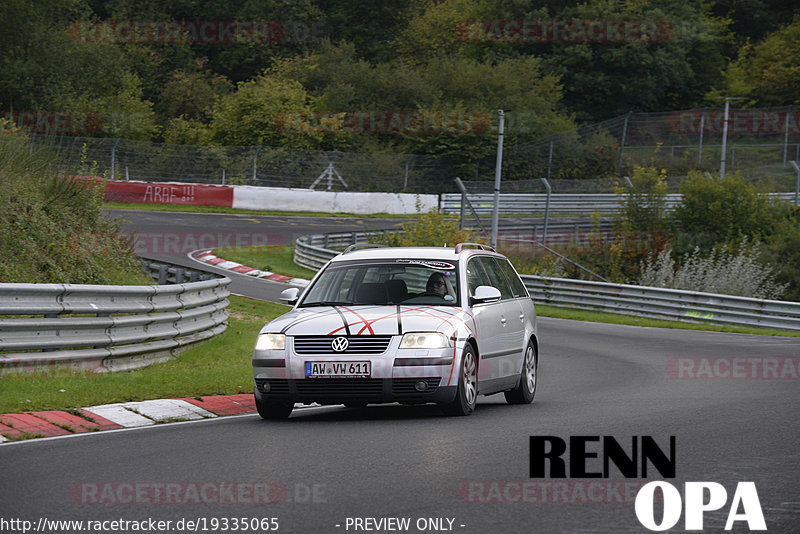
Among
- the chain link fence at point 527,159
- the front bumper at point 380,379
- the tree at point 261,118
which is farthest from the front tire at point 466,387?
the tree at point 261,118

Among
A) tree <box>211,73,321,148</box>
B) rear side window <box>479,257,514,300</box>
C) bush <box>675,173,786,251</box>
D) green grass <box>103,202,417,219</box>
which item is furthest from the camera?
tree <box>211,73,321,148</box>

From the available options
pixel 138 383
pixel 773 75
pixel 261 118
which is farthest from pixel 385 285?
pixel 773 75

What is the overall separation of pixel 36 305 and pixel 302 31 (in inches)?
2796

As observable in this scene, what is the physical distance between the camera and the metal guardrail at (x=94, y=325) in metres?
11.6

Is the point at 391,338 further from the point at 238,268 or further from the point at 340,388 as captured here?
the point at 238,268

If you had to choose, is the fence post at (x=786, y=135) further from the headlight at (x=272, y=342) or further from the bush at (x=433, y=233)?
the headlight at (x=272, y=342)

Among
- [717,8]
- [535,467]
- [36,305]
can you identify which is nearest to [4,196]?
[36,305]

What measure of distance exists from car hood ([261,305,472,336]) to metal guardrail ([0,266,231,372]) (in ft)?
9.41

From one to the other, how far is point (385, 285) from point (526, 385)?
2214 mm

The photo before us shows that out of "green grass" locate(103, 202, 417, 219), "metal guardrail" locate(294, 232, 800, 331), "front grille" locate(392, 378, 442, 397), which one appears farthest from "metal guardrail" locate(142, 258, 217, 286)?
"green grass" locate(103, 202, 417, 219)

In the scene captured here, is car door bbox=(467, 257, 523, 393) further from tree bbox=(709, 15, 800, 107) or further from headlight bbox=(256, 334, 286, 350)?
tree bbox=(709, 15, 800, 107)

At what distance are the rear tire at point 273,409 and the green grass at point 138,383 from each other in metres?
1.30

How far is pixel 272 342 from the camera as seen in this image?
33.9ft

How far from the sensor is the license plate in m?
10.0
